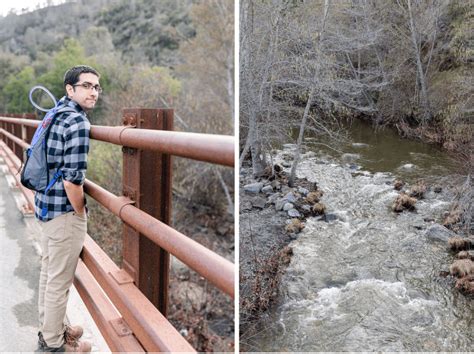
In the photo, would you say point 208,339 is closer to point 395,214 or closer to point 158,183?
point 395,214

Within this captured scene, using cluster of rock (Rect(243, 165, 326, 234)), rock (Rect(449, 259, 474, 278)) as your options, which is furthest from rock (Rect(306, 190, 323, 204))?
rock (Rect(449, 259, 474, 278))

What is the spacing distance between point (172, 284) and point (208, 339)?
1.12 m

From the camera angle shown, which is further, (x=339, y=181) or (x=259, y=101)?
(x=339, y=181)

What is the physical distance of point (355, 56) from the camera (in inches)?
150

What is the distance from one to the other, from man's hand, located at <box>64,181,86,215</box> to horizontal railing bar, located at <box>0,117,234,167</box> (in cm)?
19

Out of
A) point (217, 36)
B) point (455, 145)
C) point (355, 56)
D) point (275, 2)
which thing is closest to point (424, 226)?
point (455, 145)

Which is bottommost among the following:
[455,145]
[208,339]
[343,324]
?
[208,339]

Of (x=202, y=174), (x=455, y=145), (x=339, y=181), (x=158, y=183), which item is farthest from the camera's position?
(x=202, y=174)

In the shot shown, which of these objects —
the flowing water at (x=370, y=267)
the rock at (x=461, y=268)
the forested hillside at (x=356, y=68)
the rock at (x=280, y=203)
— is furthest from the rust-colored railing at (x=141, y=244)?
the rock at (x=461, y=268)

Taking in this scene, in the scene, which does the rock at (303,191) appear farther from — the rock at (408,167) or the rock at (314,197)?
the rock at (408,167)

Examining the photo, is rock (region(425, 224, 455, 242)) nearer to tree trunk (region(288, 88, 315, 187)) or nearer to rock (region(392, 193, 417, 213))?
rock (region(392, 193, 417, 213))

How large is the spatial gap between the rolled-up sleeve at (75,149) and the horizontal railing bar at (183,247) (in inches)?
4.9

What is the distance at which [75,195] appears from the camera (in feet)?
4.00

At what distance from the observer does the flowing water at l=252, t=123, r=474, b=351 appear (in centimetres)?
348
